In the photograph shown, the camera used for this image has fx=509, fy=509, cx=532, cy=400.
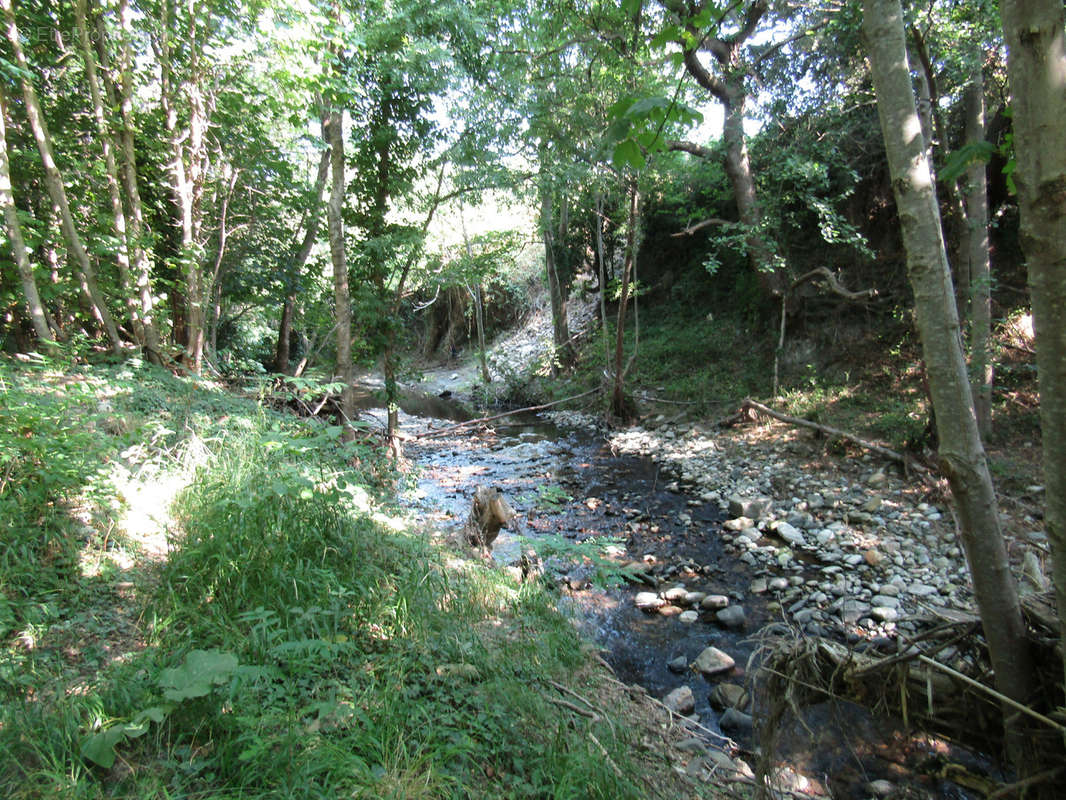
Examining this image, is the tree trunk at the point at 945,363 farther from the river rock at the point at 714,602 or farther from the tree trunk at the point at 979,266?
the tree trunk at the point at 979,266

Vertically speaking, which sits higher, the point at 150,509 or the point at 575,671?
the point at 150,509

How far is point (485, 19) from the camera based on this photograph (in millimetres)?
7582

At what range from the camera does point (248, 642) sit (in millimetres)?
2184

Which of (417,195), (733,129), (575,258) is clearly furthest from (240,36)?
(575,258)

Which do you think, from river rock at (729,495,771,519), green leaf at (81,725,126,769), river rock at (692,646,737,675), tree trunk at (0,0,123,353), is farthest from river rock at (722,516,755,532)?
tree trunk at (0,0,123,353)

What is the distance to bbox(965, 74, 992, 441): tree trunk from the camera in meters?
5.48

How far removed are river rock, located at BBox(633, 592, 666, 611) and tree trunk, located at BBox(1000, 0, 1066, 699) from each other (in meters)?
3.22

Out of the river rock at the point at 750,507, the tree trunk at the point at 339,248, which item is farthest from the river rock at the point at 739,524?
the tree trunk at the point at 339,248

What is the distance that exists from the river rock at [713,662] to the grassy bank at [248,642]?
943 mm

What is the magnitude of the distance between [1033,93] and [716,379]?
33.1ft

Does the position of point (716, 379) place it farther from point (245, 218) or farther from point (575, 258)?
point (245, 218)

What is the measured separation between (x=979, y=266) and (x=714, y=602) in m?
4.82

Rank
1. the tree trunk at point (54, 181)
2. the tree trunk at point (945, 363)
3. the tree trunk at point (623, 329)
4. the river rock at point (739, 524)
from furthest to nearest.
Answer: the tree trunk at point (623, 329)
the river rock at point (739, 524)
the tree trunk at point (54, 181)
the tree trunk at point (945, 363)

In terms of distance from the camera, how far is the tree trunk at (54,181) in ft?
15.4
